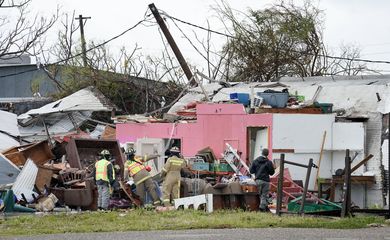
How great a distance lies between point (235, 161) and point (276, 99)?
268 centimetres

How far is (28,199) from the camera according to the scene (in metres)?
22.4

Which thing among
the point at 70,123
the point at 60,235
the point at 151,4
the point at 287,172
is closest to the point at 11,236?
the point at 60,235

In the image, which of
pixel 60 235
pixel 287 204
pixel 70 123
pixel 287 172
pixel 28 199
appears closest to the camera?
pixel 60 235

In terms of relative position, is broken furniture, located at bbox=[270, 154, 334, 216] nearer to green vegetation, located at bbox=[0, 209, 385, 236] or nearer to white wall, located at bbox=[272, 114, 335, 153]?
green vegetation, located at bbox=[0, 209, 385, 236]

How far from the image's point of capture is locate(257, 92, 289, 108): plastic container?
91.2ft

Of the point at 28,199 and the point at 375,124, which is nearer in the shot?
the point at 28,199

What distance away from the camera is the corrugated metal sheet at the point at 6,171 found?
23562mm

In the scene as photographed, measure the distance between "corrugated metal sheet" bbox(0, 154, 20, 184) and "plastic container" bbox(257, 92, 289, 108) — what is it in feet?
28.9

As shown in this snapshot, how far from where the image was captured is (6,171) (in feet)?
77.6

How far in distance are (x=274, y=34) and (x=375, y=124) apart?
1240 centimetres

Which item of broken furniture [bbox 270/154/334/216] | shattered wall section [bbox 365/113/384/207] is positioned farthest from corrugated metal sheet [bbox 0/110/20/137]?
shattered wall section [bbox 365/113/384/207]

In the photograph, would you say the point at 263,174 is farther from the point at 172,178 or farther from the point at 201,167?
the point at 201,167

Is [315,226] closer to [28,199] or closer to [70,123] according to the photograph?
[28,199]

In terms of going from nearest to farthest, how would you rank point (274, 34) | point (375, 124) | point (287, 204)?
point (287, 204), point (375, 124), point (274, 34)
